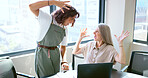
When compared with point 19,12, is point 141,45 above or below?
below

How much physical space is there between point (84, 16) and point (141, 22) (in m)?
1.15

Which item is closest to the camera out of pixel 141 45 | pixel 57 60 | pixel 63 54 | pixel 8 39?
pixel 57 60

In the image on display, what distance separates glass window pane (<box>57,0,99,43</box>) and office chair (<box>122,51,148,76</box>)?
130cm

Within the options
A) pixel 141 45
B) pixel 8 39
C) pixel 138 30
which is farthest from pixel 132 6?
pixel 8 39

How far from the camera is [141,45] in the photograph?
2.94 metres

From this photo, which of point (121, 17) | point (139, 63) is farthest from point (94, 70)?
point (121, 17)

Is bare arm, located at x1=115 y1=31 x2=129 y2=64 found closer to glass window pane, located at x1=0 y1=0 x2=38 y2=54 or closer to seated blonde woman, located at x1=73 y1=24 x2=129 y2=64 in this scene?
seated blonde woman, located at x1=73 y1=24 x2=129 y2=64

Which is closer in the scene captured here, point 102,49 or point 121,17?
point 102,49

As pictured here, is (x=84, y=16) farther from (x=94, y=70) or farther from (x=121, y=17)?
(x=94, y=70)

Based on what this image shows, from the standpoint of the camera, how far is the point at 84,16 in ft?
10.6

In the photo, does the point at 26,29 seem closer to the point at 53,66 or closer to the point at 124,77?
the point at 53,66

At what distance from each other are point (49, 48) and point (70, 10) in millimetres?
498

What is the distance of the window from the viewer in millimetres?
3016

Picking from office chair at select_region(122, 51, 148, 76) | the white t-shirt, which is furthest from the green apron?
office chair at select_region(122, 51, 148, 76)
